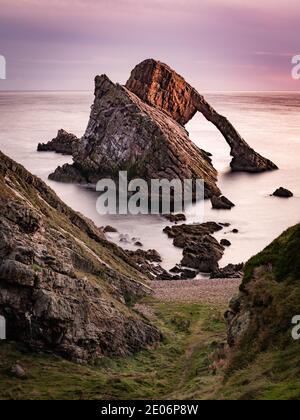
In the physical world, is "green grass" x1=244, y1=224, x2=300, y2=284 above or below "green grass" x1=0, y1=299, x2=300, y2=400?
above

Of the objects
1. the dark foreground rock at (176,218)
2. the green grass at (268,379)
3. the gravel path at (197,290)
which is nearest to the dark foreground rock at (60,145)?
the dark foreground rock at (176,218)

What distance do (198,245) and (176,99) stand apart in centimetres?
8049

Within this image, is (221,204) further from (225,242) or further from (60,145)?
(60,145)

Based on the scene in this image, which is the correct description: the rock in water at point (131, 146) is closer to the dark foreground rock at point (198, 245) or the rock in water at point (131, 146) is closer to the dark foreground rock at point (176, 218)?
the dark foreground rock at point (176, 218)

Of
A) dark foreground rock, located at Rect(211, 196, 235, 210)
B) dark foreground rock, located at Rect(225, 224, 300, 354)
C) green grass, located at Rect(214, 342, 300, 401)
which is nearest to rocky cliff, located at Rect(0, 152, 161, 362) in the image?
dark foreground rock, located at Rect(225, 224, 300, 354)

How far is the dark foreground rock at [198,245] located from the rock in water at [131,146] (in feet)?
98.3

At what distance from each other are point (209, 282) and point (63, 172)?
7902 centimetres

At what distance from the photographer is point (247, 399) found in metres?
26.3

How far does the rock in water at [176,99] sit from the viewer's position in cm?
15125

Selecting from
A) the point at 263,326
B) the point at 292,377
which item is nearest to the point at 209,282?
the point at 263,326

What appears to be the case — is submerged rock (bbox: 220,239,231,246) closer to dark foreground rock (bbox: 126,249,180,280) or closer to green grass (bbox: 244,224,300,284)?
dark foreground rock (bbox: 126,249,180,280)

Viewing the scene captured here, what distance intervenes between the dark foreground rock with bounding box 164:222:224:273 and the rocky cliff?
23.4m

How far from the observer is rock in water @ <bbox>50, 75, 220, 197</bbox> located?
5123 inches

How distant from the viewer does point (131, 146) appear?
135 m
